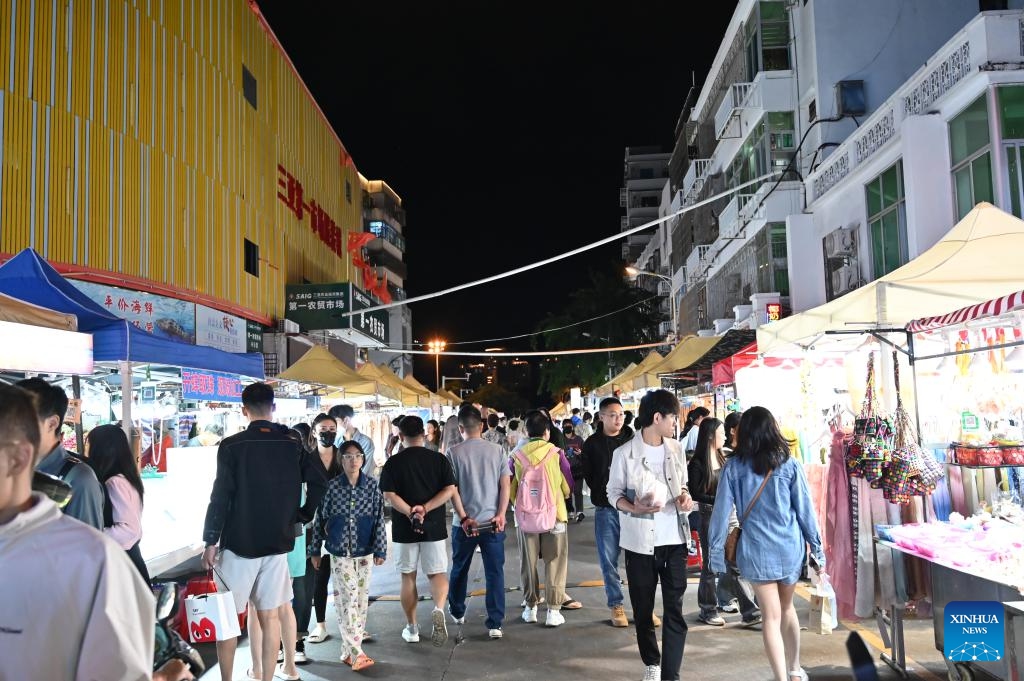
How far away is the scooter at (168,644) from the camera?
2.98m

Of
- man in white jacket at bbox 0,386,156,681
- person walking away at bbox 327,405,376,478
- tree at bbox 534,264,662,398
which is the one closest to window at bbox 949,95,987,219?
person walking away at bbox 327,405,376,478

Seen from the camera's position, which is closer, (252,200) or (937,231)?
(937,231)

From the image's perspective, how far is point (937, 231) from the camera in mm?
13594

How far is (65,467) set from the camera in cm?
432

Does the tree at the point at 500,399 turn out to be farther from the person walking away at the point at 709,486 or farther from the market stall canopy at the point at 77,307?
the market stall canopy at the point at 77,307

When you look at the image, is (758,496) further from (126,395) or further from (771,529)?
(126,395)

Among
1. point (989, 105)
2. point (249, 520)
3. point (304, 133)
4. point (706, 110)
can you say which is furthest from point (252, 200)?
point (249, 520)

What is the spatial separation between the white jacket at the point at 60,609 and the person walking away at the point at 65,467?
2.35 metres

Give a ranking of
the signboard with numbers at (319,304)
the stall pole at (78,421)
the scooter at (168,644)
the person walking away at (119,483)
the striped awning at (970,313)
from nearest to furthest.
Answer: the scooter at (168,644) → the person walking away at (119,483) → the striped awning at (970,313) → the stall pole at (78,421) → the signboard with numbers at (319,304)

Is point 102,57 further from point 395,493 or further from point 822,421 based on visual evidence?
point 822,421

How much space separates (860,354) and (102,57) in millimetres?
16069

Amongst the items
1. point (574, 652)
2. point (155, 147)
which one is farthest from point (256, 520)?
point (155, 147)

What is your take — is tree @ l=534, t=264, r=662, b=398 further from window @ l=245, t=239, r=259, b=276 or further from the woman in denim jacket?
the woman in denim jacket

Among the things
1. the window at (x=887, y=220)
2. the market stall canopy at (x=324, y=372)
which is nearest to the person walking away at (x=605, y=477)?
the market stall canopy at (x=324, y=372)
